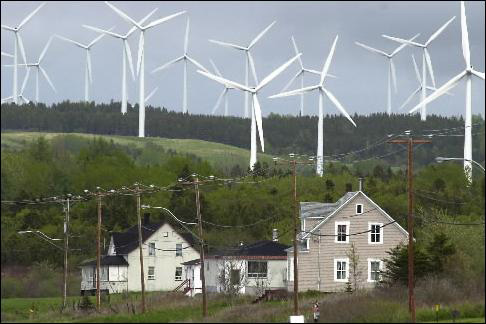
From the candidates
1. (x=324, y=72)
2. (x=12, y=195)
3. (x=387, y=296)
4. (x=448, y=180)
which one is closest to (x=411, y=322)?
(x=387, y=296)

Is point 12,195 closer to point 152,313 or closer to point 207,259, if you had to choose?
point 207,259

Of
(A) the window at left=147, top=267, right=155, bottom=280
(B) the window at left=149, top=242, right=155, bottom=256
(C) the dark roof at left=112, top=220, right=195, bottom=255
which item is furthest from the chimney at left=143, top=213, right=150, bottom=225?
(A) the window at left=147, top=267, right=155, bottom=280

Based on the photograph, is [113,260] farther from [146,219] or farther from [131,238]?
[146,219]

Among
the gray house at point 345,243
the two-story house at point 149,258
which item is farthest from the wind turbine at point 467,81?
the two-story house at point 149,258

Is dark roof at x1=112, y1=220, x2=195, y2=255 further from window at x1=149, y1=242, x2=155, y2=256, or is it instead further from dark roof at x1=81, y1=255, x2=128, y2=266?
window at x1=149, y1=242, x2=155, y2=256

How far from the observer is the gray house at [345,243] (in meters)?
95.5

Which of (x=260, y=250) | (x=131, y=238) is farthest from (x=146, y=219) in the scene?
(x=260, y=250)

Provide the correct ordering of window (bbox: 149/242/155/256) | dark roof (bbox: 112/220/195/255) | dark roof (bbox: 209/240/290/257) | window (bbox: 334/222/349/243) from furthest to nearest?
1. window (bbox: 149/242/155/256)
2. dark roof (bbox: 112/220/195/255)
3. dark roof (bbox: 209/240/290/257)
4. window (bbox: 334/222/349/243)

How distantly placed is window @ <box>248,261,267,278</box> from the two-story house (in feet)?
54.0

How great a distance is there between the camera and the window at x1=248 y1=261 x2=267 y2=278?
101000 mm

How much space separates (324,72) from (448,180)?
76.8 ft

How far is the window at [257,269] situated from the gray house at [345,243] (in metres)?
5.11

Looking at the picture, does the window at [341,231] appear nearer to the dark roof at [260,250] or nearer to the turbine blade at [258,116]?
the dark roof at [260,250]

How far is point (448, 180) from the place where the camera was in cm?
15075
